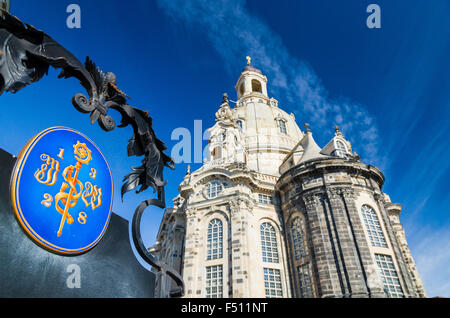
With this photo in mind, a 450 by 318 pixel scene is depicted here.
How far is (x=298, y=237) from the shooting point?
82.6ft

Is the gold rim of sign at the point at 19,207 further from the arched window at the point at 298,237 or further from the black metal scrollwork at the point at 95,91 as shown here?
the arched window at the point at 298,237

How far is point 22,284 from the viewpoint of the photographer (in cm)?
303

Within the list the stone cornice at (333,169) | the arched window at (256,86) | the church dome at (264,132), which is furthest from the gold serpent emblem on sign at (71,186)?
the arched window at (256,86)

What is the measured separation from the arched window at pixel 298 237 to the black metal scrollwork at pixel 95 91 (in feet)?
70.7

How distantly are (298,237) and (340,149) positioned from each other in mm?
12242

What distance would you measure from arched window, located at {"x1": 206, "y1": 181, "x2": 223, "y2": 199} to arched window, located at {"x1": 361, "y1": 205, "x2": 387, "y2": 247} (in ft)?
43.8

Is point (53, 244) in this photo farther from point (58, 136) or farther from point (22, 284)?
point (58, 136)

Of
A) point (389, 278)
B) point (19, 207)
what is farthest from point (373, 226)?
point (19, 207)

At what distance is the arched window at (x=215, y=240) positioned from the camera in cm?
2427

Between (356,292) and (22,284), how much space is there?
21.6 meters

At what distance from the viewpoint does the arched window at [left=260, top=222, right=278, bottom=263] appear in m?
25.3

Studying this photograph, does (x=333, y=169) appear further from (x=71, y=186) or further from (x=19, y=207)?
(x=19, y=207)

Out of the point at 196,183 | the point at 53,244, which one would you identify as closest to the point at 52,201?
the point at 53,244

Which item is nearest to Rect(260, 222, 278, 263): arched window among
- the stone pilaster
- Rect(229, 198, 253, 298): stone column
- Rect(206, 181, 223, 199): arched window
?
Rect(229, 198, 253, 298): stone column
